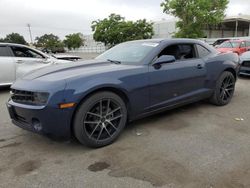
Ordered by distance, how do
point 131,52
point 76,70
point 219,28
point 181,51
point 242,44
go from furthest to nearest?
point 219,28
point 242,44
point 181,51
point 131,52
point 76,70

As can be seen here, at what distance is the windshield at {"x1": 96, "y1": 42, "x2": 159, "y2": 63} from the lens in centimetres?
400

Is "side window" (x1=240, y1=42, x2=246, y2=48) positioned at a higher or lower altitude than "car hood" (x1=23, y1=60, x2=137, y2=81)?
lower

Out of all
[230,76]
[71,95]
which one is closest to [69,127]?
[71,95]

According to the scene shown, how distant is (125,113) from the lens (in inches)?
139

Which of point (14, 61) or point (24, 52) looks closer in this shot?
point (14, 61)

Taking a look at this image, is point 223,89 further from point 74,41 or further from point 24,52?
point 74,41

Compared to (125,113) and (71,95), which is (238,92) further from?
(71,95)

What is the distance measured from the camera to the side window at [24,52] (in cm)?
749

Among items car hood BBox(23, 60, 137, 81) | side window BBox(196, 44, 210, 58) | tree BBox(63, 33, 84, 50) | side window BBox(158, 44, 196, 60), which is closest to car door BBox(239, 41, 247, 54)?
side window BBox(196, 44, 210, 58)

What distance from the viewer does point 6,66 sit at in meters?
7.25

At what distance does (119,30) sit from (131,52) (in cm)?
3344

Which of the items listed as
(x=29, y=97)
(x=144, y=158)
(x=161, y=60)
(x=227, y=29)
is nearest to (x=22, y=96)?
(x=29, y=97)

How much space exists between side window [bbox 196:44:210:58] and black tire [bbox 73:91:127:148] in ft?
6.94

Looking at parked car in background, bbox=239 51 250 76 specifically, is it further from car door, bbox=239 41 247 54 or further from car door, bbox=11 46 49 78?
car door, bbox=11 46 49 78
